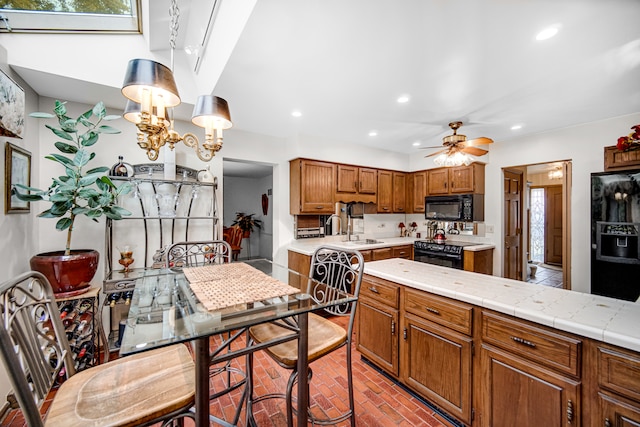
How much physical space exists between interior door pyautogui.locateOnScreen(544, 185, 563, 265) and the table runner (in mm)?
8144

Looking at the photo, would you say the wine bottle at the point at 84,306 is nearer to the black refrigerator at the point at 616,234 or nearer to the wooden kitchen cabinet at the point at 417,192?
the wooden kitchen cabinet at the point at 417,192

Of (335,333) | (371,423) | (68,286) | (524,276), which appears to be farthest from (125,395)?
(524,276)

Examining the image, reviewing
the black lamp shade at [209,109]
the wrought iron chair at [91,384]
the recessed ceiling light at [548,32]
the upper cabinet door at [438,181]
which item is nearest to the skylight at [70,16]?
the black lamp shade at [209,109]

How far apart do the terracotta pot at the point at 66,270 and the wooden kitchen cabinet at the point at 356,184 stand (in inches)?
122

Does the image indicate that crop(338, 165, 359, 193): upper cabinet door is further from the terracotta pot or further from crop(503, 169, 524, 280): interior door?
the terracotta pot

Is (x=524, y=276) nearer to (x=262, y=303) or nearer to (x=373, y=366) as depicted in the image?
(x=373, y=366)

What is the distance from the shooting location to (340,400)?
1959mm

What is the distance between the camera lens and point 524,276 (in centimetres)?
459

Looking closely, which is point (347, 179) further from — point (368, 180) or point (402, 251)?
point (402, 251)

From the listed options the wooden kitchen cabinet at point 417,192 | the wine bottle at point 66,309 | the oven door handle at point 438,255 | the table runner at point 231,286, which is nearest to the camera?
the table runner at point 231,286

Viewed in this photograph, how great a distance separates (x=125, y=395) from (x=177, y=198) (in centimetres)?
226

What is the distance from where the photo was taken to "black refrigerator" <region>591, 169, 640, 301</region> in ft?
8.56

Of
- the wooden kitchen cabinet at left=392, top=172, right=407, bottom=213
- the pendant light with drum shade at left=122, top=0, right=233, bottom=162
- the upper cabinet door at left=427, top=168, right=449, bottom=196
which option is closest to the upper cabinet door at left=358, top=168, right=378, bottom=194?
the wooden kitchen cabinet at left=392, top=172, right=407, bottom=213

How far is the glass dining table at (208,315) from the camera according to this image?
100 cm
